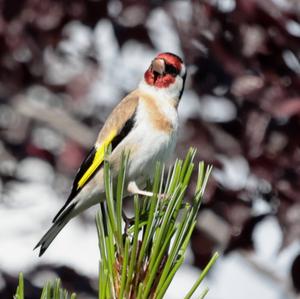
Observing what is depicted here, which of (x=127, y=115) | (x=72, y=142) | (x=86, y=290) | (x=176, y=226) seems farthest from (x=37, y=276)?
(x=176, y=226)

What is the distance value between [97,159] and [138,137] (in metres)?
0.17

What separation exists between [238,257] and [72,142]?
3.70ft

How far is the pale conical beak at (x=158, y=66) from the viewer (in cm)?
356

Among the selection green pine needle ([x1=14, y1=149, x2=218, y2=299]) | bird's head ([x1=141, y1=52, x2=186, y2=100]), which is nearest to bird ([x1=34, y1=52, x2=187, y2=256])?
bird's head ([x1=141, y1=52, x2=186, y2=100])

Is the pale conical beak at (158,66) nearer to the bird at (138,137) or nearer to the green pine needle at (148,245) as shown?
the bird at (138,137)

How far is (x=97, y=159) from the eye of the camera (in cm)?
340

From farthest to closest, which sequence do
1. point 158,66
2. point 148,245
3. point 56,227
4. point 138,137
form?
point 158,66 < point 138,137 < point 56,227 < point 148,245

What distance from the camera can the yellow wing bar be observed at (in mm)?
3391

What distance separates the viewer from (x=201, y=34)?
4.52m

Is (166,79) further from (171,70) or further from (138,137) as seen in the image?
(138,137)

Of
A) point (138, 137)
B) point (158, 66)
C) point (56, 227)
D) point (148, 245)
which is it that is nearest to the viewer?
point (148, 245)

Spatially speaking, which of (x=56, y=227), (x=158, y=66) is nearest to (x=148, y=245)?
(x=56, y=227)

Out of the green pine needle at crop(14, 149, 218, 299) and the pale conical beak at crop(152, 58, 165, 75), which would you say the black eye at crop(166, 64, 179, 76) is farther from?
the green pine needle at crop(14, 149, 218, 299)

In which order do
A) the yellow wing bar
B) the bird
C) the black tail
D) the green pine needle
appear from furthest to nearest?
the yellow wing bar, the bird, the black tail, the green pine needle
